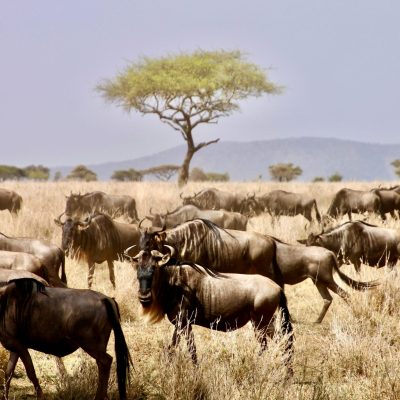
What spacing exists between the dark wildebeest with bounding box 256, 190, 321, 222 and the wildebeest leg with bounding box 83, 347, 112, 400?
13.9m

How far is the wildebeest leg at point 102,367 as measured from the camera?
4.77 m

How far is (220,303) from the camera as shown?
573 cm

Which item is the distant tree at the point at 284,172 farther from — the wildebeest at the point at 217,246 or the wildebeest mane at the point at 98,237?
the wildebeest at the point at 217,246

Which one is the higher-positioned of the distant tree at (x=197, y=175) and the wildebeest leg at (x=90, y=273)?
the distant tree at (x=197, y=175)

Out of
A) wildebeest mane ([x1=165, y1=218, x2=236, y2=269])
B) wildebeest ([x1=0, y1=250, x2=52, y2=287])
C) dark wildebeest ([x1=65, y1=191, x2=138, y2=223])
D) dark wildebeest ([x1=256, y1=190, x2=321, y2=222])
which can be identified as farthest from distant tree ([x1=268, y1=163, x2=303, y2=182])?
wildebeest ([x1=0, y1=250, x2=52, y2=287])

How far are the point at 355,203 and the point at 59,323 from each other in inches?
505

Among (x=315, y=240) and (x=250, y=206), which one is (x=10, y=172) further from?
(x=315, y=240)

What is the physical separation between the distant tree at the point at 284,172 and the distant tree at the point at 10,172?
2333 cm

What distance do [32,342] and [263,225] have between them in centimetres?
1075

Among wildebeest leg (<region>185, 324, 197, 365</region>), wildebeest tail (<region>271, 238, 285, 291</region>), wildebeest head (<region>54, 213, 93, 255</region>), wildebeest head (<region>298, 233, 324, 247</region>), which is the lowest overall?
wildebeest leg (<region>185, 324, 197, 365</region>)

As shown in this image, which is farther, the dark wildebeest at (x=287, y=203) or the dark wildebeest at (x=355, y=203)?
the dark wildebeest at (x=287, y=203)

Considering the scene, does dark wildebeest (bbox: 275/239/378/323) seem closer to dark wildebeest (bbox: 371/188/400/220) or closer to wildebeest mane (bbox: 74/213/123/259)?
wildebeest mane (bbox: 74/213/123/259)

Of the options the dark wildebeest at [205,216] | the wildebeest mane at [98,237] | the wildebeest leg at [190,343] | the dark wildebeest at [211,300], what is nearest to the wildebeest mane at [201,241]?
the dark wildebeest at [211,300]

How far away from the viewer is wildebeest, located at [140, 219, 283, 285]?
7633 millimetres
